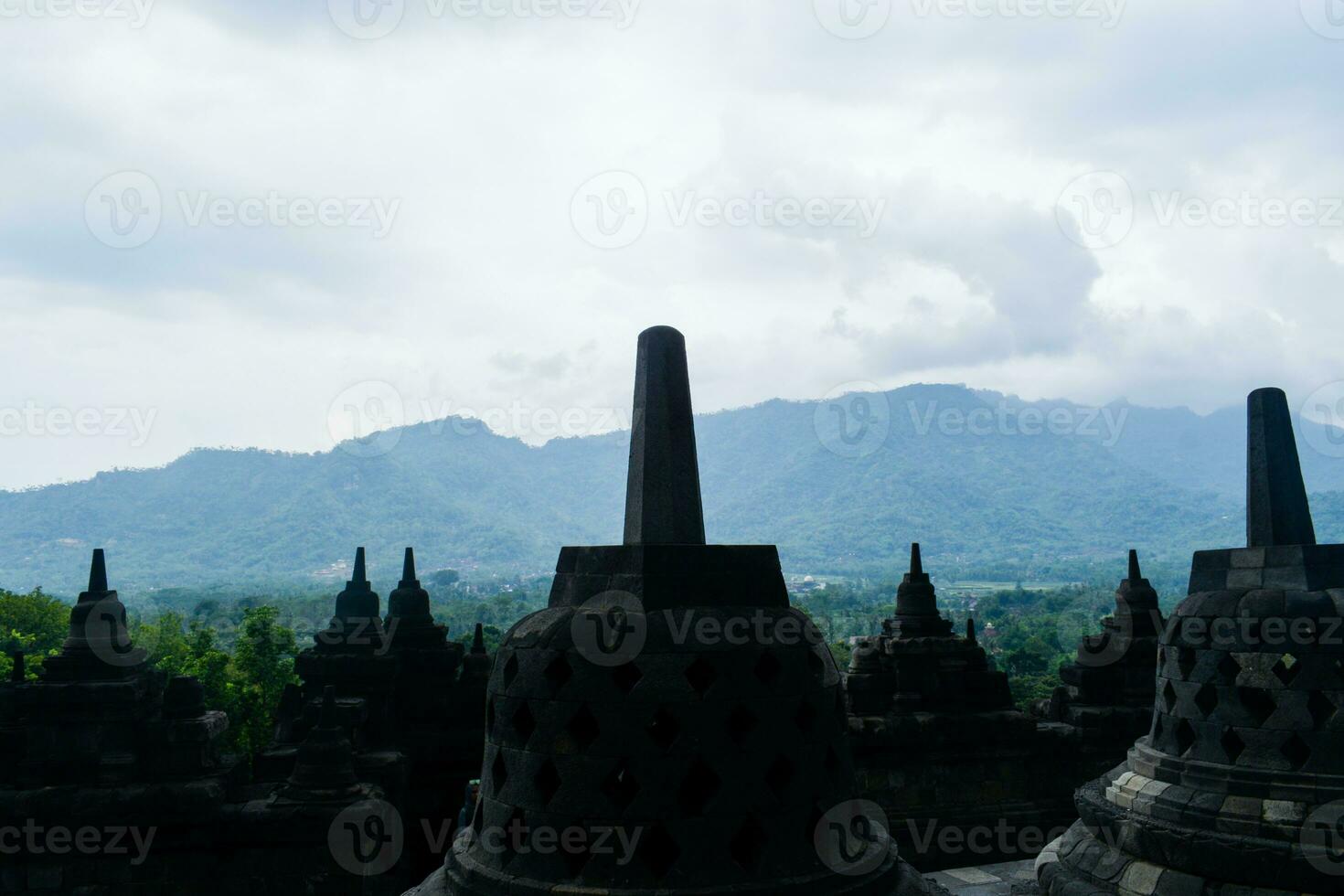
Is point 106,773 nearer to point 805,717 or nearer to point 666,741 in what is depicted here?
point 666,741

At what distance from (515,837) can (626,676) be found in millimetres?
1130

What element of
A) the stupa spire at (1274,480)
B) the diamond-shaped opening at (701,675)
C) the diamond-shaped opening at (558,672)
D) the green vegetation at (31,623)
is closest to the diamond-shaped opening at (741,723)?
the diamond-shaped opening at (701,675)

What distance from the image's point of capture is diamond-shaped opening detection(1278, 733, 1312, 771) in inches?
293

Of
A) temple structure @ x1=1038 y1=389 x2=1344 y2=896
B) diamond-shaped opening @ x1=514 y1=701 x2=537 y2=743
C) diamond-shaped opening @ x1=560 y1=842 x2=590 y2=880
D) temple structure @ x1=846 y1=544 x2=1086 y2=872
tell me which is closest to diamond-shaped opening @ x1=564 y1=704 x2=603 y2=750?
diamond-shaped opening @ x1=514 y1=701 x2=537 y2=743

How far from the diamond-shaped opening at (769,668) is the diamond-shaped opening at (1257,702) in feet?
17.5

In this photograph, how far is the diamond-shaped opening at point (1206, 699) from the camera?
26.2 feet

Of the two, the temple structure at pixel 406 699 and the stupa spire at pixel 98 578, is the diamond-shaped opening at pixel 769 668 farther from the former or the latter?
the stupa spire at pixel 98 578

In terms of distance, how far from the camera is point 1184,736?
8242 mm

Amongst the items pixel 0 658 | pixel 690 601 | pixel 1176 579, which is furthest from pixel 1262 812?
pixel 1176 579

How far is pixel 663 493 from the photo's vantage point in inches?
214

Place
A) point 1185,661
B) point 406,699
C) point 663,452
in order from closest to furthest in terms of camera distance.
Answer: point 663,452 → point 1185,661 → point 406,699

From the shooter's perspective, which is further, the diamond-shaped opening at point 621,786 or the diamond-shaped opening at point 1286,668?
the diamond-shaped opening at point 1286,668

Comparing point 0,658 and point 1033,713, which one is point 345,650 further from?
point 0,658

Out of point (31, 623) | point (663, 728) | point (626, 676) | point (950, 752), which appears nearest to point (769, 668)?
point (663, 728)
